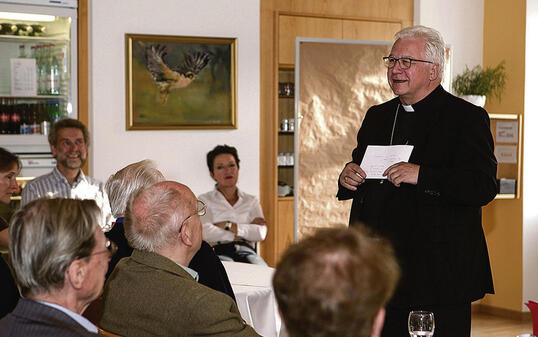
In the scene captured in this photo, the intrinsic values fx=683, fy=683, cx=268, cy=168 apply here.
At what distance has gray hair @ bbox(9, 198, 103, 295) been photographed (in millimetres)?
1461

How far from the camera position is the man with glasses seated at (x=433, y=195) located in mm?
2566

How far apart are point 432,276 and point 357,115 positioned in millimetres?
3131

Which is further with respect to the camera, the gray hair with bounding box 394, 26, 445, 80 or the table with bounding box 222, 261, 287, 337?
the table with bounding box 222, 261, 287, 337

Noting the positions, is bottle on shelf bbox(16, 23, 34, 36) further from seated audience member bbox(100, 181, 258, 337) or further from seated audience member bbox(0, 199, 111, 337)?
seated audience member bbox(0, 199, 111, 337)

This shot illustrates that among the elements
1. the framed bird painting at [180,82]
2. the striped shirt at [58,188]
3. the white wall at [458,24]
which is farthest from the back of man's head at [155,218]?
the white wall at [458,24]

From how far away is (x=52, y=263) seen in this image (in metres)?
1.47

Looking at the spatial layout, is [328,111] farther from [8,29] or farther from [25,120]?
Answer: [8,29]

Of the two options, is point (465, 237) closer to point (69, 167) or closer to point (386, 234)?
point (386, 234)

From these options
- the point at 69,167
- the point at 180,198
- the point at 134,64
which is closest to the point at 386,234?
the point at 180,198

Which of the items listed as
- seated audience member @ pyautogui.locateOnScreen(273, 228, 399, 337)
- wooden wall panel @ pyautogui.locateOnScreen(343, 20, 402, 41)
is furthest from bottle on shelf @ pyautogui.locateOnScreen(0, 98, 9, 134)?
seated audience member @ pyautogui.locateOnScreen(273, 228, 399, 337)

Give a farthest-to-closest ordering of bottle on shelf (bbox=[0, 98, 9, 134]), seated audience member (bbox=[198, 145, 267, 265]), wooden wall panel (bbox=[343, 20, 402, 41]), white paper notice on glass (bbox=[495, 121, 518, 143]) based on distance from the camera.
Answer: wooden wall panel (bbox=[343, 20, 402, 41]), white paper notice on glass (bbox=[495, 121, 518, 143]), bottle on shelf (bbox=[0, 98, 9, 134]), seated audience member (bbox=[198, 145, 267, 265])

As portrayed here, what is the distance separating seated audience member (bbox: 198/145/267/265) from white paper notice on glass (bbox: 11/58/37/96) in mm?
1383

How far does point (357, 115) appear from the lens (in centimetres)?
562

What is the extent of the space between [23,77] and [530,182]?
4.15m
